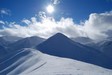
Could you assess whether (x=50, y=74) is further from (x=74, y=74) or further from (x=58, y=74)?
(x=74, y=74)

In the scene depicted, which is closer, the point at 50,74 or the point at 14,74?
the point at 50,74

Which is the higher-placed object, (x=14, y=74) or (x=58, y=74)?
(x=14, y=74)

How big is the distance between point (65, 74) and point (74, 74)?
18.2ft

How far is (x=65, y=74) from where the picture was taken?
362 ft

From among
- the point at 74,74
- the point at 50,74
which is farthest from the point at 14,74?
the point at 74,74

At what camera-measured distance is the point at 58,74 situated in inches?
4407

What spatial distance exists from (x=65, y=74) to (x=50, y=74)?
26.9 feet

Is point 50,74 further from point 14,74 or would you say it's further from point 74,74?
point 14,74

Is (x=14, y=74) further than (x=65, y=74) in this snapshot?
Yes

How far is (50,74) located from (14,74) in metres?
67.7

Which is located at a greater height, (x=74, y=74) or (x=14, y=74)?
(x=14, y=74)

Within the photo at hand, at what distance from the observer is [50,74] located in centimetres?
11225

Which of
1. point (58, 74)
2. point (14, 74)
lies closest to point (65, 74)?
point (58, 74)

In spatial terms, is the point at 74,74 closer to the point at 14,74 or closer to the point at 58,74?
the point at 58,74
